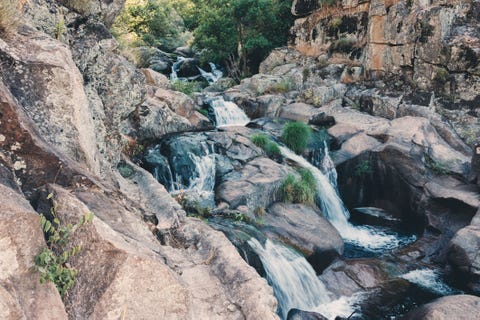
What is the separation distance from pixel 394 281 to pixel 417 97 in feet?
32.2

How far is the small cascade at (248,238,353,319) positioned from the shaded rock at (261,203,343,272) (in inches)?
26.0

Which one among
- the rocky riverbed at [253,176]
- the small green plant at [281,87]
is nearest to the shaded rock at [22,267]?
the rocky riverbed at [253,176]

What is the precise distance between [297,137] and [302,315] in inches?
280

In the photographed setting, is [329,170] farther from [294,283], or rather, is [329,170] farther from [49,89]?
[49,89]

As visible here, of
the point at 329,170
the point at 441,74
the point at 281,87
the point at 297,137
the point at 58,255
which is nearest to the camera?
the point at 58,255

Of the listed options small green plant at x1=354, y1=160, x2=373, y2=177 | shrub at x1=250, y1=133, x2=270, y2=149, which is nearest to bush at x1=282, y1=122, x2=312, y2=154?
shrub at x1=250, y1=133, x2=270, y2=149

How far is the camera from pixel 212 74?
25328 millimetres

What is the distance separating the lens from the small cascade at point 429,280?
8320 mm

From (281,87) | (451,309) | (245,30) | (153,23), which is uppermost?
(153,23)

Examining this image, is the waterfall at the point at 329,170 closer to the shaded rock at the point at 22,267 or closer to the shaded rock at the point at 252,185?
the shaded rock at the point at 252,185

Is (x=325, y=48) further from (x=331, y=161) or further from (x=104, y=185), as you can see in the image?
(x=104, y=185)

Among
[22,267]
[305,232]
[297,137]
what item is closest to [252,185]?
[305,232]

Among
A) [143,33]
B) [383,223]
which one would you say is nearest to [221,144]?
[383,223]

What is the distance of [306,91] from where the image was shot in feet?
57.9
